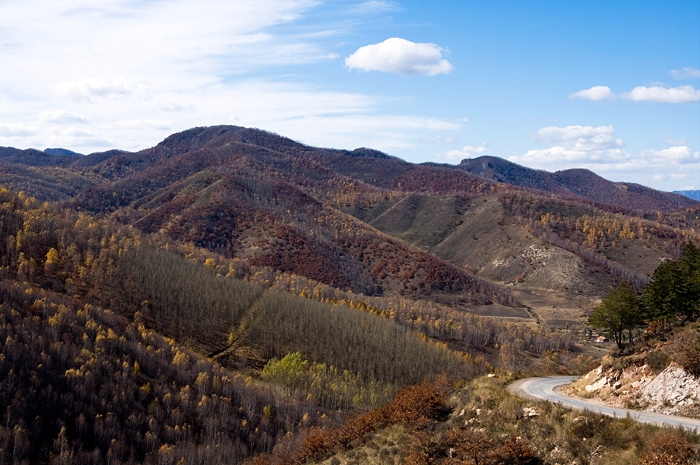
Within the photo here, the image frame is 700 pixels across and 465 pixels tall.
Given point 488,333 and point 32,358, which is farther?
point 488,333

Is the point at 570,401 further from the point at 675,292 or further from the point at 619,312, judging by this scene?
the point at 619,312

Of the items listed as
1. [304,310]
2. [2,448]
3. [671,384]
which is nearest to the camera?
[671,384]

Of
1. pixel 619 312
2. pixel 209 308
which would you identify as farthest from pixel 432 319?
pixel 619 312

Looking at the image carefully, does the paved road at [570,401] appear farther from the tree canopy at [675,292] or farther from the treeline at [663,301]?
the tree canopy at [675,292]

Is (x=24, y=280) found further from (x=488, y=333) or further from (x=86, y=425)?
(x=488, y=333)

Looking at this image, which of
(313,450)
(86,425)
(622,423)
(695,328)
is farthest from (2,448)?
(695,328)

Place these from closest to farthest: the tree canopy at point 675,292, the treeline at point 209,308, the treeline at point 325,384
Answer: the tree canopy at point 675,292 → the treeline at point 325,384 → the treeline at point 209,308

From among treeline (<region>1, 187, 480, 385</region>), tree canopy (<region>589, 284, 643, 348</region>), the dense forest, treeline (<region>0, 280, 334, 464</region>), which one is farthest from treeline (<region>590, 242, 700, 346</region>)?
treeline (<region>1, 187, 480, 385</region>)

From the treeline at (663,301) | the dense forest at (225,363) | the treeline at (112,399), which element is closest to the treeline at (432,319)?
the dense forest at (225,363)
